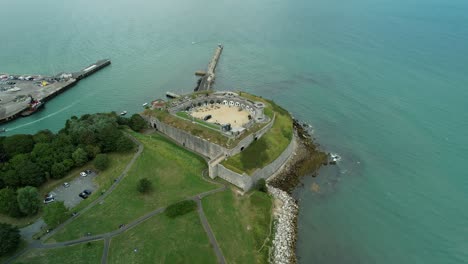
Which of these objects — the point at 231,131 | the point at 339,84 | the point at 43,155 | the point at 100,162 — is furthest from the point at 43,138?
the point at 339,84

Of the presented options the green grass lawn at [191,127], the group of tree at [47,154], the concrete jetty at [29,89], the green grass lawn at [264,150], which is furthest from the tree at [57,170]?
the concrete jetty at [29,89]

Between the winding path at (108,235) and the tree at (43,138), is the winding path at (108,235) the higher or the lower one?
the lower one

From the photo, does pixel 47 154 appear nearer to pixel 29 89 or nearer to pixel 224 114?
pixel 224 114

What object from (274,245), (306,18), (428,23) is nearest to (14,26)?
(306,18)

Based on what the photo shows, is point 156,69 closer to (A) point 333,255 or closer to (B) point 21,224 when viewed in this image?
(B) point 21,224

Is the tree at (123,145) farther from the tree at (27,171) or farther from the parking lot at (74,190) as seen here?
the tree at (27,171)
